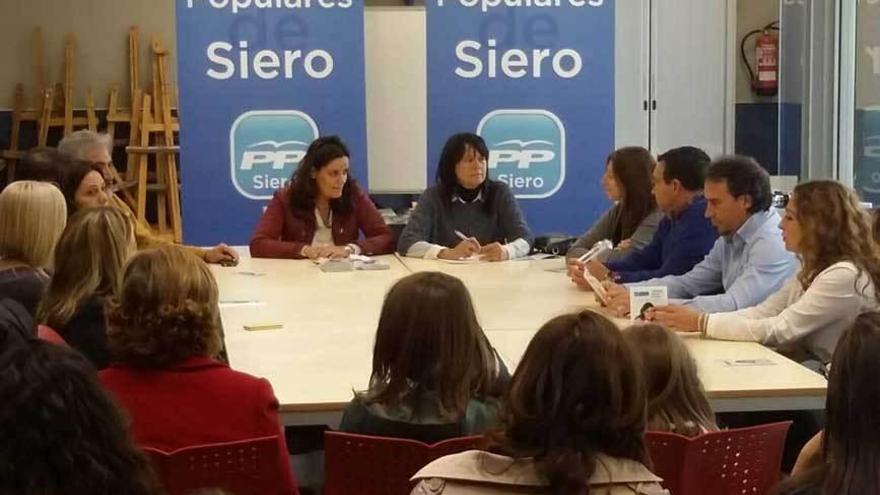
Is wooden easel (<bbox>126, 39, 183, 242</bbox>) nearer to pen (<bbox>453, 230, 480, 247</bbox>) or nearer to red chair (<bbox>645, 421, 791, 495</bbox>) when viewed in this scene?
pen (<bbox>453, 230, 480, 247</bbox>)

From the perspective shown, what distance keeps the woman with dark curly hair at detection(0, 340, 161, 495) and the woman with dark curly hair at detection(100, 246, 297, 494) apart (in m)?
1.20

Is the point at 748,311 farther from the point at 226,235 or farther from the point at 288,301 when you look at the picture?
the point at 226,235

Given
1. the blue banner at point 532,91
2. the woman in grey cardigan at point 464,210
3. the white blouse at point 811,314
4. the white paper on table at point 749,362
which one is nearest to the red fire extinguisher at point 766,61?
the blue banner at point 532,91

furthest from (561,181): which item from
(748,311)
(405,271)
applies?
(748,311)

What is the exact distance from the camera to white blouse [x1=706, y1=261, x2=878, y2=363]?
3.60 metres

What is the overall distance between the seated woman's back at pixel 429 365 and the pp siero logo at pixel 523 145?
4.34 m

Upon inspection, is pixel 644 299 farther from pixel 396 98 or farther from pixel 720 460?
pixel 396 98

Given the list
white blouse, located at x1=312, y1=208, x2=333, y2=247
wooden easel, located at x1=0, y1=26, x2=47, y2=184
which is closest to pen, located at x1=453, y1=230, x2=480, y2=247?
white blouse, located at x1=312, y1=208, x2=333, y2=247

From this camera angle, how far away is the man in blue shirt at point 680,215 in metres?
4.86

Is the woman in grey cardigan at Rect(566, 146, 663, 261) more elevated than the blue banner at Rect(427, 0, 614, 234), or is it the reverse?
the blue banner at Rect(427, 0, 614, 234)

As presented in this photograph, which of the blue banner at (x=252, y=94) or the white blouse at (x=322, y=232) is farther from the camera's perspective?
the blue banner at (x=252, y=94)

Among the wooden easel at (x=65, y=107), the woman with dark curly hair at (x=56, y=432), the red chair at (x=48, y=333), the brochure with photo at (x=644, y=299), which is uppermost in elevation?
the wooden easel at (x=65, y=107)

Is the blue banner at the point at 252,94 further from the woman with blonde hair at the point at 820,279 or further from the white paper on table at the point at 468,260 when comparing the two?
the woman with blonde hair at the point at 820,279

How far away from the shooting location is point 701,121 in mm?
8609
